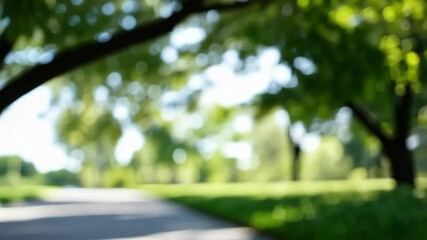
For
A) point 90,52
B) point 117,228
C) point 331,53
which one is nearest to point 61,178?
point 117,228

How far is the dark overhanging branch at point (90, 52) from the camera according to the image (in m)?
10.5

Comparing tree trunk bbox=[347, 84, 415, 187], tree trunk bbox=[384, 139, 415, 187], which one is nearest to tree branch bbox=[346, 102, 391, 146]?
tree trunk bbox=[347, 84, 415, 187]

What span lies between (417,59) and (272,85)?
5.63m

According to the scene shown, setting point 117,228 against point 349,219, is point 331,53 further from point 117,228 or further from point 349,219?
point 117,228

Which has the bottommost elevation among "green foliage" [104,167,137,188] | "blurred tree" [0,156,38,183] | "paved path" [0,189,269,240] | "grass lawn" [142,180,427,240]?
"grass lawn" [142,180,427,240]

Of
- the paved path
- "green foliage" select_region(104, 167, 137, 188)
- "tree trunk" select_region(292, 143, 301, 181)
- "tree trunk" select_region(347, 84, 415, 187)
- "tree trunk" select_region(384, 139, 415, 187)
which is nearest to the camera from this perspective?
the paved path

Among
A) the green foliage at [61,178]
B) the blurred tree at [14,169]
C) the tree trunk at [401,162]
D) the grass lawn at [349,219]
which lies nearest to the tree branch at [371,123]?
the tree trunk at [401,162]

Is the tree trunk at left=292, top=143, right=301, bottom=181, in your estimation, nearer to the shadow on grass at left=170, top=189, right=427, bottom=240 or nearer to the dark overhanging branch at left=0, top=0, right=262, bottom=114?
the shadow on grass at left=170, top=189, right=427, bottom=240

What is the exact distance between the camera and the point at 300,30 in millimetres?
10398

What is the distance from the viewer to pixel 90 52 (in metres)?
10.6

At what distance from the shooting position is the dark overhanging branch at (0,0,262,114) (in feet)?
34.6

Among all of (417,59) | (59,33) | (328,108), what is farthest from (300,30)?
(59,33)

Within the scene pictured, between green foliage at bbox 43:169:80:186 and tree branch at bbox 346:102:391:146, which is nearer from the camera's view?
tree branch at bbox 346:102:391:146

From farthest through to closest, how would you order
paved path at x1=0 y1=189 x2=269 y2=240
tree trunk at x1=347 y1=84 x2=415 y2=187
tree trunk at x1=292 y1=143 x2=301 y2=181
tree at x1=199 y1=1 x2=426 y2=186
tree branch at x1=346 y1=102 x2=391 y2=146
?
tree trunk at x1=292 y1=143 x2=301 y2=181 < tree branch at x1=346 y1=102 x2=391 y2=146 < tree trunk at x1=347 y1=84 x2=415 y2=187 < paved path at x1=0 y1=189 x2=269 y2=240 < tree at x1=199 y1=1 x2=426 y2=186
